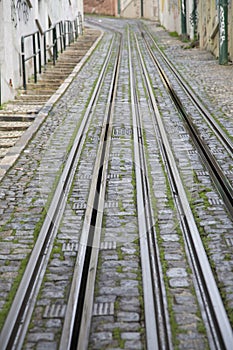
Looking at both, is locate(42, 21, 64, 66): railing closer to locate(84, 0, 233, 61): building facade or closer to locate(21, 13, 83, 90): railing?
locate(21, 13, 83, 90): railing

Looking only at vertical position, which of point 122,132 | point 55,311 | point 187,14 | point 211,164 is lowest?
point 55,311

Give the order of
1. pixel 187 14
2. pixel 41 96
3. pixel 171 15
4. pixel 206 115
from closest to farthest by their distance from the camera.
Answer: pixel 206 115 → pixel 41 96 → pixel 187 14 → pixel 171 15

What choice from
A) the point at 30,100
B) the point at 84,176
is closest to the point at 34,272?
the point at 84,176

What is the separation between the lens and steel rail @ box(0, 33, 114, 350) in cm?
413

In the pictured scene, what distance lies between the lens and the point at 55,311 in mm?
4414

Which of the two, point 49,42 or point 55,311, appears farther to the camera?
point 49,42

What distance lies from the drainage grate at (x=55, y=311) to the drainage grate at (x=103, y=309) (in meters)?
0.23

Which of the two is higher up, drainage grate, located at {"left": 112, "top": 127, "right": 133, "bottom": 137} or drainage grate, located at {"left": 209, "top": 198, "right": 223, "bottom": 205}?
drainage grate, located at {"left": 112, "top": 127, "right": 133, "bottom": 137}

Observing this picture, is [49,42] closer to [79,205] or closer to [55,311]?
[79,205]

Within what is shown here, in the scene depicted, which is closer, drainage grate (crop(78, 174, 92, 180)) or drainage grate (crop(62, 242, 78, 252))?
drainage grate (crop(62, 242, 78, 252))

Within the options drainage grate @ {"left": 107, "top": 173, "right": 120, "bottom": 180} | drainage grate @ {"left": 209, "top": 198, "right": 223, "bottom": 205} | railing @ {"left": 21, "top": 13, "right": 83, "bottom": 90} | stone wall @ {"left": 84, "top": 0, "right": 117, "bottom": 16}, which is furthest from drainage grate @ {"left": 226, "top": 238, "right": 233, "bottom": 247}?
stone wall @ {"left": 84, "top": 0, "right": 117, "bottom": 16}

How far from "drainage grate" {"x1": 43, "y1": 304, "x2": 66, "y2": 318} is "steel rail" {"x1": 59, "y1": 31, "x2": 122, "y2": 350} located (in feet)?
0.16

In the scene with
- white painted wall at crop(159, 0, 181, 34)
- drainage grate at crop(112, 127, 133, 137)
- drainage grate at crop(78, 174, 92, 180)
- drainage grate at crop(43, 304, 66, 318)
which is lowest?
drainage grate at crop(43, 304, 66, 318)

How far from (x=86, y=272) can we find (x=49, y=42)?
53.1 ft
